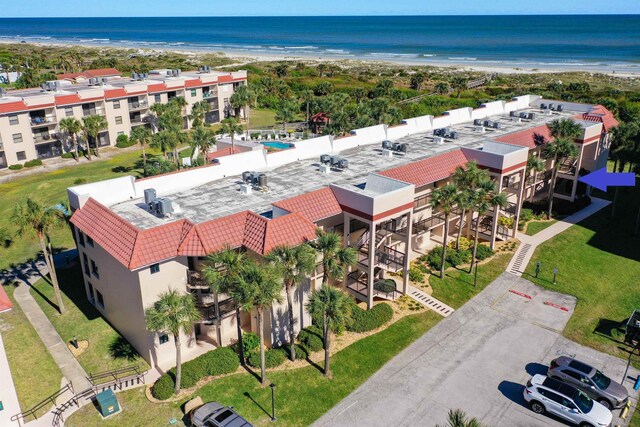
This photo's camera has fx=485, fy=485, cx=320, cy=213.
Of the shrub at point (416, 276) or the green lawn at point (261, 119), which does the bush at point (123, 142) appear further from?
the shrub at point (416, 276)

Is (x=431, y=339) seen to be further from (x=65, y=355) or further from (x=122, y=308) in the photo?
(x=65, y=355)

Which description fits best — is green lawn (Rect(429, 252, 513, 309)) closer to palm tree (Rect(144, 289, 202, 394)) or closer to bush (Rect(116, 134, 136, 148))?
palm tree (Rect(144, 289, 202, 394))

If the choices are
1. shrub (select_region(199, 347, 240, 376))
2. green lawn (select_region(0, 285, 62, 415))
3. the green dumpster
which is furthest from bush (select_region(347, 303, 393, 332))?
green lawn (select_region(0, 285, 62, 415))

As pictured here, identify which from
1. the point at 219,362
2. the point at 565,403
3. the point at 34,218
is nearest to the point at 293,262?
the point at 219,362

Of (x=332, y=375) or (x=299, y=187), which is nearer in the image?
(x=332, y=375)

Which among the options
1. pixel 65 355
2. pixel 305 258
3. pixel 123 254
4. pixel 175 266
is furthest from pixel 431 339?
pixel 65 355

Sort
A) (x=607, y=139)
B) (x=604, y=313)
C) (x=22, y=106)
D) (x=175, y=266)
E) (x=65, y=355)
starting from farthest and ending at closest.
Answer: (x=22, y=106) < (x=607, y=139) < (x=604, y=313) < (x=65, y=355) < (x=175, y=266)
